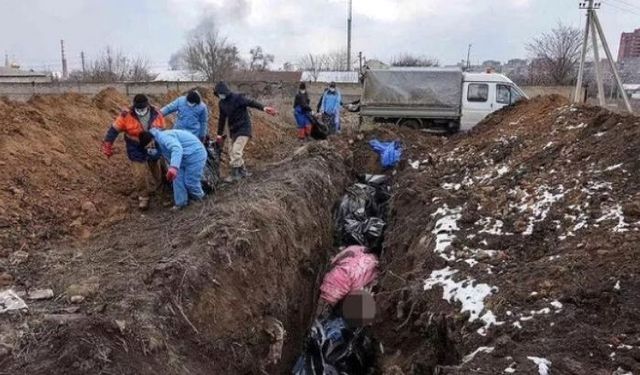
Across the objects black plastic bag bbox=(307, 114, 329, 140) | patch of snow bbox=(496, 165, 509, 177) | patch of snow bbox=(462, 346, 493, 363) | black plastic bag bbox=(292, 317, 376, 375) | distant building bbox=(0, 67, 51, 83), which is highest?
distant building bbox=(0, 67, 51, 83)

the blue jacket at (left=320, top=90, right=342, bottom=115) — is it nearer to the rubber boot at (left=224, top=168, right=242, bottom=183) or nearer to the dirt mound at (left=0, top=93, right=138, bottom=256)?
the rubber boot at (left=224, top=168, right=242, bottom=183)

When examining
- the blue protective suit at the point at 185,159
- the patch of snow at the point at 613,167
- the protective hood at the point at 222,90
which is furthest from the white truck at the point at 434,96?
the blue protective suit at the point at 185,159

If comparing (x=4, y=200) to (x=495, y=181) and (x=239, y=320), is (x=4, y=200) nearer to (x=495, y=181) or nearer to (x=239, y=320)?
(x=239, y=320)

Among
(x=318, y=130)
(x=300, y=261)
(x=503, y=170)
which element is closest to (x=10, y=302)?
(x=300, y=261)

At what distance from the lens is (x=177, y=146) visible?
5668 mm

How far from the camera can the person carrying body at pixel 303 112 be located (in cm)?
1195

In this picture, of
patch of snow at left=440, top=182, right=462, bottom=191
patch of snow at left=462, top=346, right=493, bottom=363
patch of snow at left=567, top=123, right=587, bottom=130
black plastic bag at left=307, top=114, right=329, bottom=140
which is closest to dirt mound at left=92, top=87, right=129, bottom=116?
black plastic bag at left=307, top=114, right=329, bottom=140

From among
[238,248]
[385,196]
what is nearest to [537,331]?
[238,248]

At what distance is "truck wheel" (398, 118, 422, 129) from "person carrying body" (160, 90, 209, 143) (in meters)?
8.60

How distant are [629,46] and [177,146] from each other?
264 feet

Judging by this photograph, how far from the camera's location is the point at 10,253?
477 centimetres

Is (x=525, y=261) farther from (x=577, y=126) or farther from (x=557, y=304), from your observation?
(x=577, y=126)

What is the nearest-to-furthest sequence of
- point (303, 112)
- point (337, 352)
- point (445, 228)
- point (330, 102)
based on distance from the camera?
point (337, 352) → point (445, 228) → point (303, 112) → point (330, 102)

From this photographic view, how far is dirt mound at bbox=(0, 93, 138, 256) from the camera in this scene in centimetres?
542
